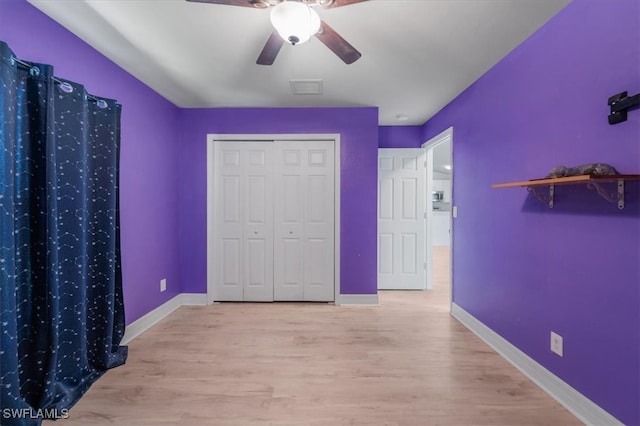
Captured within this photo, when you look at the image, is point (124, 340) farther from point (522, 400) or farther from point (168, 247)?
point (522, 400)

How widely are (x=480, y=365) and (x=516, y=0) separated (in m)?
2.43

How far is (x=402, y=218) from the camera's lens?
148 inches

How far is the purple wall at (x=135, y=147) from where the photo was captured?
5.18 ft

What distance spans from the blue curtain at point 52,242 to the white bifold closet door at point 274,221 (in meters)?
1.35

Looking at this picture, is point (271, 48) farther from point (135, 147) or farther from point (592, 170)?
point (592, 170)

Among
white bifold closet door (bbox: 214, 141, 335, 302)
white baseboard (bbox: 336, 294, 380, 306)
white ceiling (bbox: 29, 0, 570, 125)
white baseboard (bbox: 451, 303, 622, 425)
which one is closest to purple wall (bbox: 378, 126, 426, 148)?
white ceiling (bbox: 29, 0, 570, 125)

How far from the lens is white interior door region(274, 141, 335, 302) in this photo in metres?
3.24

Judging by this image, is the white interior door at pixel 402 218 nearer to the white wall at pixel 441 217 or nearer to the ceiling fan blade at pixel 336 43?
the ceiling fan blade at pixel 336 43

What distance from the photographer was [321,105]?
3.14m

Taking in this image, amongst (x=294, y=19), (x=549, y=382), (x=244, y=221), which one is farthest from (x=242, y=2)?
(x=549, y=382)

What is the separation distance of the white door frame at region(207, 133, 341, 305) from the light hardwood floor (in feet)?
1.84

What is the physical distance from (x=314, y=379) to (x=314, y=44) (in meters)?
2.41

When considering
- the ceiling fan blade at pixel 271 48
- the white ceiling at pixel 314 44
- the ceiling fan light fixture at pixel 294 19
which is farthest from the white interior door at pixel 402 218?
the ceiling fan light fixture at pixel 294 19

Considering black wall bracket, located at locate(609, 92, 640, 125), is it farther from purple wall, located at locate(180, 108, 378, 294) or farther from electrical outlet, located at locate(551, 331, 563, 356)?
purple wall, located at locate(180, 108, 378, 294)
